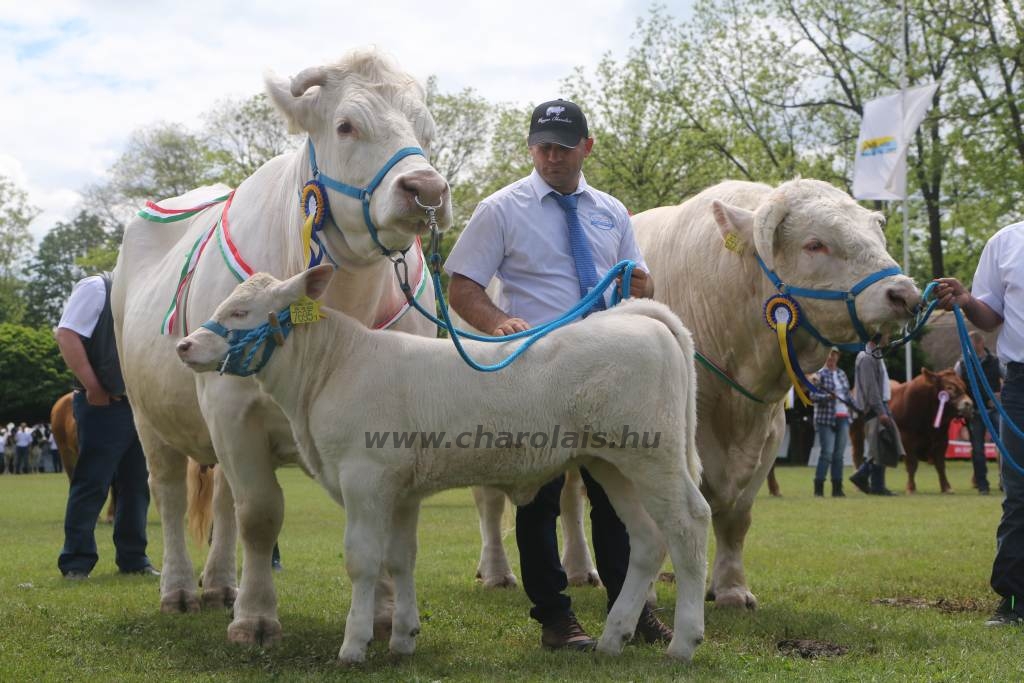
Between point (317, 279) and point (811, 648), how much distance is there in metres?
2.85

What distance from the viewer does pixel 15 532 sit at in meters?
13.3

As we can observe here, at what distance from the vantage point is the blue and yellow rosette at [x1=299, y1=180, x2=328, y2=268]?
17.1 ft

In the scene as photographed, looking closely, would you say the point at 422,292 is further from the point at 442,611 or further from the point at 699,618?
the point at 699,618

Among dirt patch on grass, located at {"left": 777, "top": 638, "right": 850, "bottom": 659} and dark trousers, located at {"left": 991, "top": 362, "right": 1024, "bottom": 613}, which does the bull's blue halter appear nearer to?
dirt patch on grass, located at {"left": 777, "top": 638, "right": 850, "bottom": 659}

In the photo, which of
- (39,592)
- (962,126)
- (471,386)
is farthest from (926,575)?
(962,126)

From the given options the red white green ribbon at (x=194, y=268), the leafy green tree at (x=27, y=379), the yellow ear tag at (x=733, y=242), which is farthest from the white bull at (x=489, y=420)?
the leafy green tree at (x=27, y=379)

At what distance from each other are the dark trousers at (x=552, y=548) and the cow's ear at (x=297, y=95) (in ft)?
6.83

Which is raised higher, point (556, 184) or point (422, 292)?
point (556, 184)

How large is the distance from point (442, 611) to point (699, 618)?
222cm

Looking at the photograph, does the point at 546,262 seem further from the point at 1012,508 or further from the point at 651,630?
the point at 1012,508

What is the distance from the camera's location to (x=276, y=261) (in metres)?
5.64

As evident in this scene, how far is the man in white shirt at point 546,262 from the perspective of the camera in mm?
5527

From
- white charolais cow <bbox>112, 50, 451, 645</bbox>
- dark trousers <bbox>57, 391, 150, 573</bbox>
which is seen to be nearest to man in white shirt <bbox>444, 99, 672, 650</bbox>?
white charolais cow <bbox>112, 50, 451, 645</bbox>

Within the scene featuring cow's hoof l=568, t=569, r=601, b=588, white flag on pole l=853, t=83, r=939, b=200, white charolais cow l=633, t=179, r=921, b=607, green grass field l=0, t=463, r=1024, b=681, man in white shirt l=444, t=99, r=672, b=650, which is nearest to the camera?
green grass field l=0, t=463, r=1024, b=681
